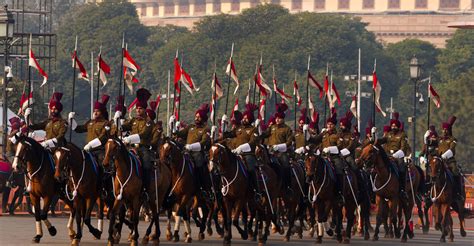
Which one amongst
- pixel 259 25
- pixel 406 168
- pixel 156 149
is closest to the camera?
pixel 156 149

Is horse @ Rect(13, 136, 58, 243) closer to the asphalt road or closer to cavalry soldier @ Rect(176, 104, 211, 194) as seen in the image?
the asphalt road

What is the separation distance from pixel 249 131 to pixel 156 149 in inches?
99.1

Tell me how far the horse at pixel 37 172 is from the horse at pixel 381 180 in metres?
8.27

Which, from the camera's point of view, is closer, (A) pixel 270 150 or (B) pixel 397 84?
(A) pixel 270 150

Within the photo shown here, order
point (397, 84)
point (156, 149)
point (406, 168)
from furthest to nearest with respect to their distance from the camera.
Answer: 1. point (397, 84)
2. point (406, 168)
3. point (156, 149)

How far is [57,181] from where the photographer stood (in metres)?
34.6

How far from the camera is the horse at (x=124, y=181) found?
33.3m

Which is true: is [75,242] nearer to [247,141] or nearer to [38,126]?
[38,126]

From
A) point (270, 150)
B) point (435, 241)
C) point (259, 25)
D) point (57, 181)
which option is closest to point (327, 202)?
point (270, 150)

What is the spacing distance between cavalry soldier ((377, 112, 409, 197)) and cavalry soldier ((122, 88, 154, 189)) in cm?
832

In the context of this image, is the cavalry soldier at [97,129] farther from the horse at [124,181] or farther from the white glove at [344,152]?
the white glove at [344,152]

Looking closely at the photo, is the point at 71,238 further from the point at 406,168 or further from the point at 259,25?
the point at 259,25

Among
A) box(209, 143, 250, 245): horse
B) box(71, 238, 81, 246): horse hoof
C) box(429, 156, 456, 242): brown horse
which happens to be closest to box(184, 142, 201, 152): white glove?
box(209, 143, 250, 245): horse

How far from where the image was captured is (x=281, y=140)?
39219 mm
